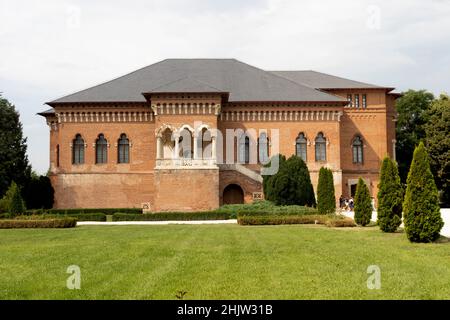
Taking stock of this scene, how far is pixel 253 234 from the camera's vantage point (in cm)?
2170

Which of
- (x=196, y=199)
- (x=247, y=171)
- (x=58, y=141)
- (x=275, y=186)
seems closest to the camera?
(x=275, y=186)

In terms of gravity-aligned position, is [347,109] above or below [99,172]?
above

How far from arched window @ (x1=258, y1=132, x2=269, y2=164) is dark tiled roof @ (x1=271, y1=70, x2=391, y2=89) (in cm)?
828

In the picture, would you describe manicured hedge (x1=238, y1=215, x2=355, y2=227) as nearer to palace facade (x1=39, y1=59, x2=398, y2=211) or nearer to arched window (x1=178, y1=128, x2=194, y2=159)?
palace facade (x1=39, y1=59, x2=398, y2=211)

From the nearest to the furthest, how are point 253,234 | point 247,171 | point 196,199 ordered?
point 253,234 → point 196,199 → point 247,171

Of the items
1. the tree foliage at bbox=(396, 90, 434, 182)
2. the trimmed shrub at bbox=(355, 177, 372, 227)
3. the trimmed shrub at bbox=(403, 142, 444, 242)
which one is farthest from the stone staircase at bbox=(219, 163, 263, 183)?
the trimmed shrub at bbox=(403, 142, 444, 242)

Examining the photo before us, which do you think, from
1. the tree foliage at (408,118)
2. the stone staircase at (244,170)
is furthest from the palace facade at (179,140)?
the tree foliage at (408,118)

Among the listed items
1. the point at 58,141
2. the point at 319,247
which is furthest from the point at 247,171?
the point at 319,247

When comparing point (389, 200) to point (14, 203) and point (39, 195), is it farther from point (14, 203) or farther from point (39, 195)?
point (39, 195)

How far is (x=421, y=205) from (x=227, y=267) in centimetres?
829

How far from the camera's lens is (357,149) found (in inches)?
1863

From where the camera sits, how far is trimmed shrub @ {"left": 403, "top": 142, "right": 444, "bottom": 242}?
17.5m

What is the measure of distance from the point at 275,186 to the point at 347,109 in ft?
47.8
